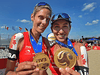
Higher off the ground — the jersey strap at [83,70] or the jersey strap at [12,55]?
the jersey strap at [12,55]

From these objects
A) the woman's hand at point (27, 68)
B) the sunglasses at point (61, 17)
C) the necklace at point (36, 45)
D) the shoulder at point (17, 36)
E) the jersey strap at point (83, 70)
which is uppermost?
the sunglasses at point (61, 17)

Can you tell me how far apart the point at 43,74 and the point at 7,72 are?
0.64 metres

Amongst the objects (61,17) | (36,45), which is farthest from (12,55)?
(61,17)

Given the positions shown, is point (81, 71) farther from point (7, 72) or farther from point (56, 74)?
point (7, 72)

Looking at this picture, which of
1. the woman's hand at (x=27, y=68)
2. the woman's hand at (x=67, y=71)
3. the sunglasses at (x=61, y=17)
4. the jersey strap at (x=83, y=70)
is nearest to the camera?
the woman's hand at (x=27, y=68)

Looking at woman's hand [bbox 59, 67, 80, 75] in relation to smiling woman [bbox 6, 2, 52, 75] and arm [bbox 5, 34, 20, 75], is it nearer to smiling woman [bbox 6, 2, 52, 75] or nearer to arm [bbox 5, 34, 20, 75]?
smiling woman [bbox 6, 2, 52, 75]

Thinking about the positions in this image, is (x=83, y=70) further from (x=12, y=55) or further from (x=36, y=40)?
(x=12, y=55)

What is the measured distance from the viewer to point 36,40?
1571 millimetres

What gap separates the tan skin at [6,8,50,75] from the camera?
4.15 ft

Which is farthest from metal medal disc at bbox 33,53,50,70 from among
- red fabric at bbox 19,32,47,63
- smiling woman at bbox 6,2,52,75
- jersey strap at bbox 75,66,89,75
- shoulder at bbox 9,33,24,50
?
jersey strap at bbox 75,66,89,75

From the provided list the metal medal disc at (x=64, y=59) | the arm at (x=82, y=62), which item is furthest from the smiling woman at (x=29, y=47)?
the arm at (x=82, y=62)

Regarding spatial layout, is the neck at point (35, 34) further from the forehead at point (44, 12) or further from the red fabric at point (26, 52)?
the forehead at point (44, 12)

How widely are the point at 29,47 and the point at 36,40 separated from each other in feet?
0.72

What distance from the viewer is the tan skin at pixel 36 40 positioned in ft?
4.15
